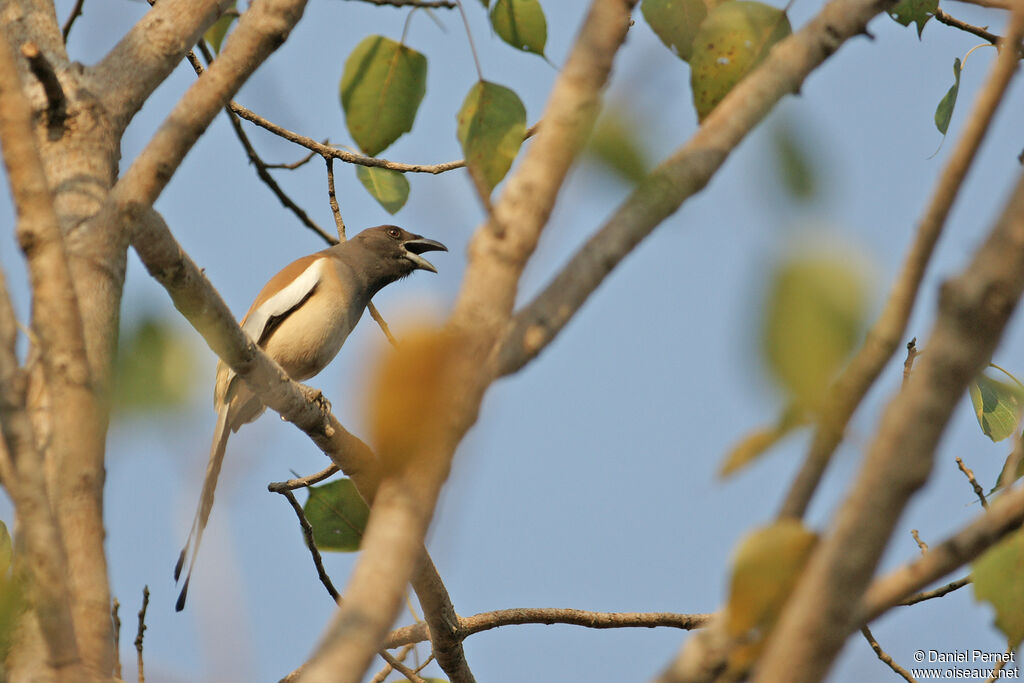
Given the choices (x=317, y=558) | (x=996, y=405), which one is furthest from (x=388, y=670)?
(x=996, y=405)

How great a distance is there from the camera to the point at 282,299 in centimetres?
621

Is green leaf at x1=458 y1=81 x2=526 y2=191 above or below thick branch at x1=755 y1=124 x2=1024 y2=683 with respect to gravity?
above

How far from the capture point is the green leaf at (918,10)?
338 centimetres

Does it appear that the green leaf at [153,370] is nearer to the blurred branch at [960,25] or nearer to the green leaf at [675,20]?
the green leaf at [675,20]

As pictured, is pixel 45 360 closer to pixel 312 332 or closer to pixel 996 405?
pixel 996 405

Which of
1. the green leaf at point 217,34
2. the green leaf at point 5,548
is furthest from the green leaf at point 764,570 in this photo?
the green leaf at point 217,34

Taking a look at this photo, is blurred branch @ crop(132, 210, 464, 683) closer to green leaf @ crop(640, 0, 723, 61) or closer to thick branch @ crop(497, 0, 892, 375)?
thick branch @ crop(497, 0, 892, 375)

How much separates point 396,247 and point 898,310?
6.08 meters

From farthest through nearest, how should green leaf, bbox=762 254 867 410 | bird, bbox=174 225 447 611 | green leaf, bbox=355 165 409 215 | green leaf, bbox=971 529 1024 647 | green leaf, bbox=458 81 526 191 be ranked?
bird, bbox=174 225 447 611, green leaf, bbox=355 165 409 215, green leaf, bbox=458 81 526 191, green leaf, bbox=971 529 1024 647, green leaf, bbox=762 254 867 410

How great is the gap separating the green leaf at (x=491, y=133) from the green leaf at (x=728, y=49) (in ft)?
1.31

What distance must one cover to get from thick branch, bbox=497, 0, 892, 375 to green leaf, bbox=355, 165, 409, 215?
2.66 meters

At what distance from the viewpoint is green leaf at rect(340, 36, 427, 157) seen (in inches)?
111

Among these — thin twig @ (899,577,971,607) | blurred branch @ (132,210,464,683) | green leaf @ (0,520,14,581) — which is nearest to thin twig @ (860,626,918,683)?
thin twig @ (899,577,971,607)

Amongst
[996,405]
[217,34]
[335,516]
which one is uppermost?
[217,34]
